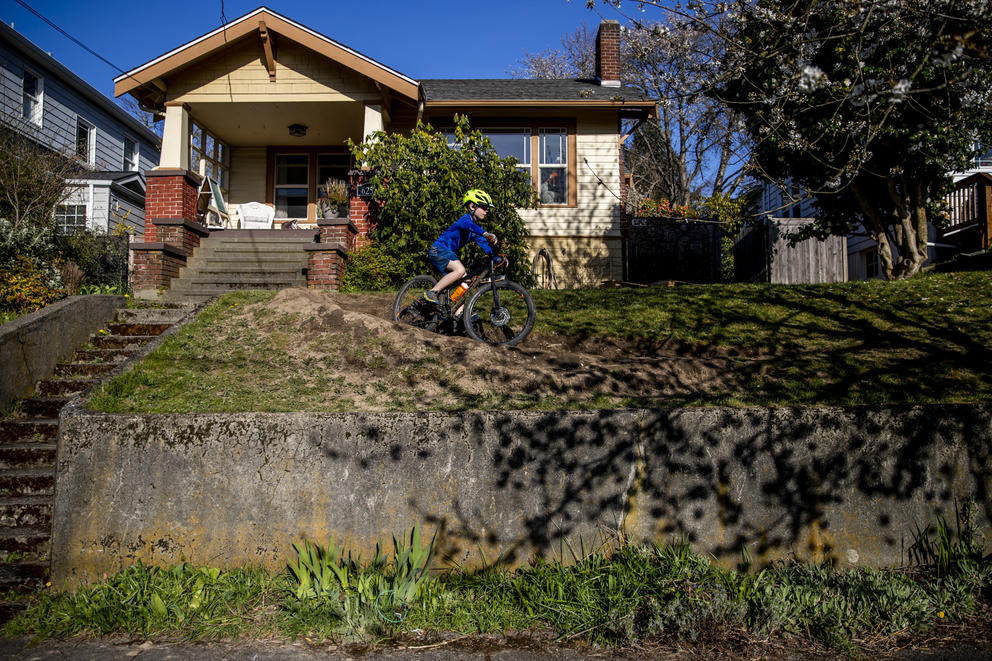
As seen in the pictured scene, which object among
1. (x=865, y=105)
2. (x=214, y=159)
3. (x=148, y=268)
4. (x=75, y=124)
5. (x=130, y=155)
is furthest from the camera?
(x=130, y=155)

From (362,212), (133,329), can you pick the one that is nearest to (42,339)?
(133,329)

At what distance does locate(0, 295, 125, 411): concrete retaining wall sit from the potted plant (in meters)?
6.62

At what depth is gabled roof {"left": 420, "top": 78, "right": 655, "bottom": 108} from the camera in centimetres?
1400

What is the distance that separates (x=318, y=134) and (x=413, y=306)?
349 inches

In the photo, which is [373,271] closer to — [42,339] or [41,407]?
[42,339]

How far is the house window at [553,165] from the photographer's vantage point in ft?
49.2

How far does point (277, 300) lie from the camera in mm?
7555

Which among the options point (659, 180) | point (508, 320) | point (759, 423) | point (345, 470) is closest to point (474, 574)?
point (345, 470)

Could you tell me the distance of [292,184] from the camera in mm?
15664

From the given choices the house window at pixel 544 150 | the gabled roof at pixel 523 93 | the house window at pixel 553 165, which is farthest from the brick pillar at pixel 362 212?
the house window at pixel 553 165

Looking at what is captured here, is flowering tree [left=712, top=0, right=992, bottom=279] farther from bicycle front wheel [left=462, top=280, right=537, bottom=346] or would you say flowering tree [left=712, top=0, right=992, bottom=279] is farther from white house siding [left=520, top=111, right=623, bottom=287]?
white house siding [left=520, top=111, right=623, bottom=287]

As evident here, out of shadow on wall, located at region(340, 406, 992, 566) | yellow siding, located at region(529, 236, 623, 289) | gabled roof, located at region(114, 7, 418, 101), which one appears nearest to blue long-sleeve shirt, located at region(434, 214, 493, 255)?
shadow on wall, located at region(340, 406, 992, 566)

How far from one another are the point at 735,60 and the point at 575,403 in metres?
3.18

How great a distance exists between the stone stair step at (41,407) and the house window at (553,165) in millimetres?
11022
